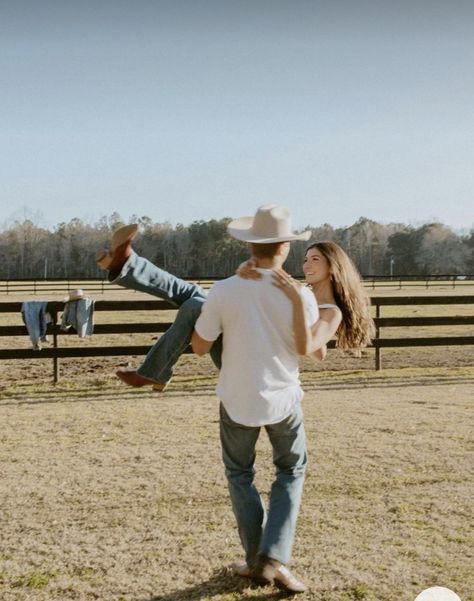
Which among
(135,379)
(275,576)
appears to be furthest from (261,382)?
(275,576)

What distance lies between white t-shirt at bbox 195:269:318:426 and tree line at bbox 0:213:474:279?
8656cm

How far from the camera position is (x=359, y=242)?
112 m

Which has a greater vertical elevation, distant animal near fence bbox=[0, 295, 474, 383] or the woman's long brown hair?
the woman's long brown hair

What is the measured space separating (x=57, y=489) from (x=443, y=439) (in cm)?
333

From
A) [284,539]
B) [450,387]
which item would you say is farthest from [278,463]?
[450,387]

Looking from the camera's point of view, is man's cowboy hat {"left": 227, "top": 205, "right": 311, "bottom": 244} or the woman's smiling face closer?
man's cowboy hat {"left": 227, "top": 205, "right": 311, "bottom": 244}

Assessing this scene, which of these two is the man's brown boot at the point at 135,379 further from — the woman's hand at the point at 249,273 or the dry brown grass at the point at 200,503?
the dry brown grass at the point at 200,503

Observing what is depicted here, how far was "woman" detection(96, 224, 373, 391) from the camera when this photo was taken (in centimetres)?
257

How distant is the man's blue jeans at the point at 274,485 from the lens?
9.19 ft

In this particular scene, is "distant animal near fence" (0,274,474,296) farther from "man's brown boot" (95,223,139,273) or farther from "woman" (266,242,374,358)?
"man's brown boot" (95,223,139,273)

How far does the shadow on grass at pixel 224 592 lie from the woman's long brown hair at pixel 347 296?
1.21m

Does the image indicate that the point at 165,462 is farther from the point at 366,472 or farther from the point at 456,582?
the point at 456,582

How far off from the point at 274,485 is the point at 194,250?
98.7m

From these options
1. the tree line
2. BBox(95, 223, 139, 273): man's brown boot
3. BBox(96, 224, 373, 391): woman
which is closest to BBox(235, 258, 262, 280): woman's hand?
BBox(96, 224, 373, 391): woman
